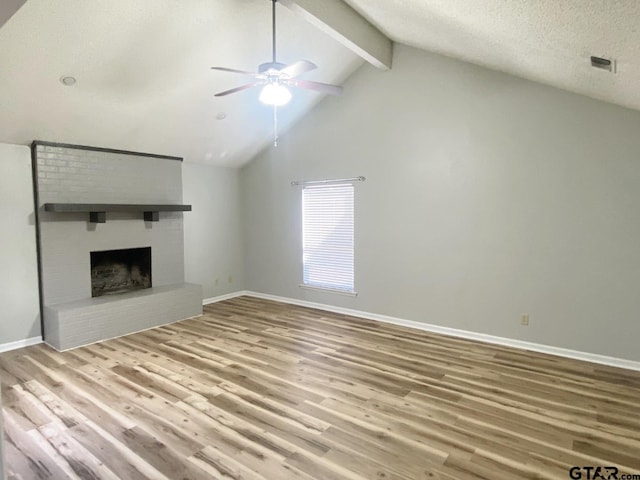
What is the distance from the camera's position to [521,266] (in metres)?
4.13

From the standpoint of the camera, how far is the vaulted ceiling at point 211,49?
2303mm

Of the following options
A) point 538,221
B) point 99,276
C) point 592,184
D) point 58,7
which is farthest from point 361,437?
point 99,276

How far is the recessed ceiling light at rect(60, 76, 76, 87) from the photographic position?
3.63 metres

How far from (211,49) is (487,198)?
342 centimetres

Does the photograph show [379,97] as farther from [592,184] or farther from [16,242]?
[16,242]

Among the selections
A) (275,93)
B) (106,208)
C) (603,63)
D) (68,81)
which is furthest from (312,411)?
(68,81)

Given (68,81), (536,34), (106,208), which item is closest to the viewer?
(536,34)

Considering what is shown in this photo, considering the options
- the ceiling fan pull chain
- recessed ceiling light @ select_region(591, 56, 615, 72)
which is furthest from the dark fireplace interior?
recessed ceiling light @ select_region(591, 56, 615, 72)

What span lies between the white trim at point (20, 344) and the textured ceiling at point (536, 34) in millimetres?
5129

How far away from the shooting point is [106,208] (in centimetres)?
468

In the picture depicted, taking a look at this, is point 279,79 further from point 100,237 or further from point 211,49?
point 100,237

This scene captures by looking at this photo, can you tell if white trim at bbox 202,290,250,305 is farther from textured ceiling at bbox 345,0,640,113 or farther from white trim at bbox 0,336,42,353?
textured ceiling at bbox 345,0,640,113

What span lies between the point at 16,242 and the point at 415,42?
510 centimetres

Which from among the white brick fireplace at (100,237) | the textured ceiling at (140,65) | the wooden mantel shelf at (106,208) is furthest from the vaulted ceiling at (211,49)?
the wooden mantel shelf at (106,208)
